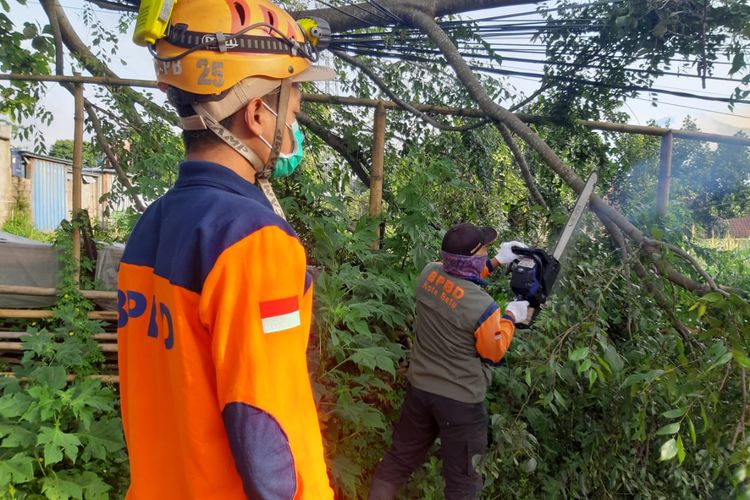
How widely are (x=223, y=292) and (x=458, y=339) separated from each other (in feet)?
7.04

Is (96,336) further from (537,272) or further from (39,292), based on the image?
(537,272)

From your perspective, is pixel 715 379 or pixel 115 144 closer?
pixel 715 379

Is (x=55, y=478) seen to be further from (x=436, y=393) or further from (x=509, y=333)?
(x=509, y=333)

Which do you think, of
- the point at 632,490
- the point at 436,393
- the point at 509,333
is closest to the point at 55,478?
the point at 436,393

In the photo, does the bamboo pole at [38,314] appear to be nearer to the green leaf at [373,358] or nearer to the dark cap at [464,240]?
the green leaf at [373,358]

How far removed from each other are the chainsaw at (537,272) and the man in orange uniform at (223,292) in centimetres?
185

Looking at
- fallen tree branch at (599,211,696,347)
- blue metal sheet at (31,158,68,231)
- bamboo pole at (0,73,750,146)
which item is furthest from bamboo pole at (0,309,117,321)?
blue metal sheet at (31,158,68,231)

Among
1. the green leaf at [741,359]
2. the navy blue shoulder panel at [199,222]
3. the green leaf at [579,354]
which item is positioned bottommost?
the green leaf at [579,354]

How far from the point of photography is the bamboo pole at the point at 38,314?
3.86 metres

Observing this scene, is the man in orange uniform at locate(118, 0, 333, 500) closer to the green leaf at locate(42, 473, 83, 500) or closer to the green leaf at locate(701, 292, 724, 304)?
the green leaf at locate(701, 292, 724, 304)

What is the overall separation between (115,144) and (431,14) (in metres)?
3.38

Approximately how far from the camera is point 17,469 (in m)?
2.62

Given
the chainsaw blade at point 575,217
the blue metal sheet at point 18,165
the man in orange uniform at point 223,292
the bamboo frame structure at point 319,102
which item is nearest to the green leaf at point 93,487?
the bamboo frame structure at point 319,102

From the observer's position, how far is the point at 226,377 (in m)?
0.96
